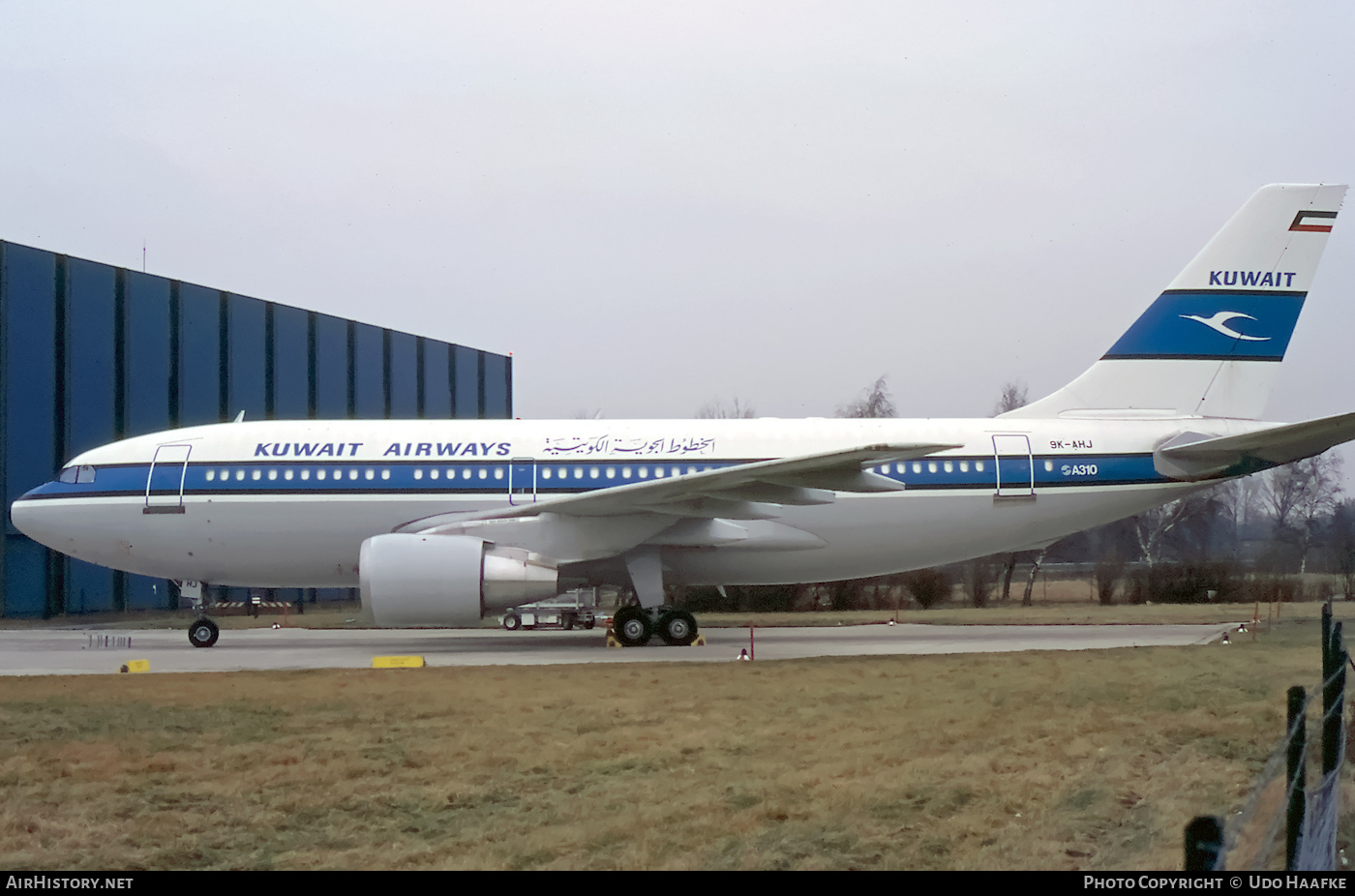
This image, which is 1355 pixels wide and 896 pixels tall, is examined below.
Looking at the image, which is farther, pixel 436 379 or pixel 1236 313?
pixel 436 379

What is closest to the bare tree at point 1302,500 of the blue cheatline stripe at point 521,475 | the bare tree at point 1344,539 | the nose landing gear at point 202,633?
the bare tree at point 1344,539

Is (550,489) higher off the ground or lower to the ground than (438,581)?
higher

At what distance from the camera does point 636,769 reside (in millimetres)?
6691

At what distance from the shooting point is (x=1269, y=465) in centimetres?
1628

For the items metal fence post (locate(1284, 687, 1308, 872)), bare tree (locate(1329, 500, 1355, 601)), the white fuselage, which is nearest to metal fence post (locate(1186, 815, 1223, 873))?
metal fence post (locate(1284, 687, 1308, 872))

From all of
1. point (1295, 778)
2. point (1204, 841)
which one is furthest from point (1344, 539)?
point (1204, 841)

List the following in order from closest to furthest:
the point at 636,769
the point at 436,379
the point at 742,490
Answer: the point at 636,769 → the point at 742,490 → the point at 436,379

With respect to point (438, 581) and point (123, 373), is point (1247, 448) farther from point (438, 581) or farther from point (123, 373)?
point (123, 373)

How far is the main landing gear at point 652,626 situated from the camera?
50.3 feet

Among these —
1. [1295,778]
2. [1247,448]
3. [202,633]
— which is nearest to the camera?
[1295,778]

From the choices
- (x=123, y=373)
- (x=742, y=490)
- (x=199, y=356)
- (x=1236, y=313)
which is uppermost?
(x=199, y=356)

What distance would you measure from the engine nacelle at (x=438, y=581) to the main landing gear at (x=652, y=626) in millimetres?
1429

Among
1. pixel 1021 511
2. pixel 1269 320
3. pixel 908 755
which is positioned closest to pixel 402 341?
pixel 1021 511

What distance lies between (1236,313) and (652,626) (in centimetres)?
1063
